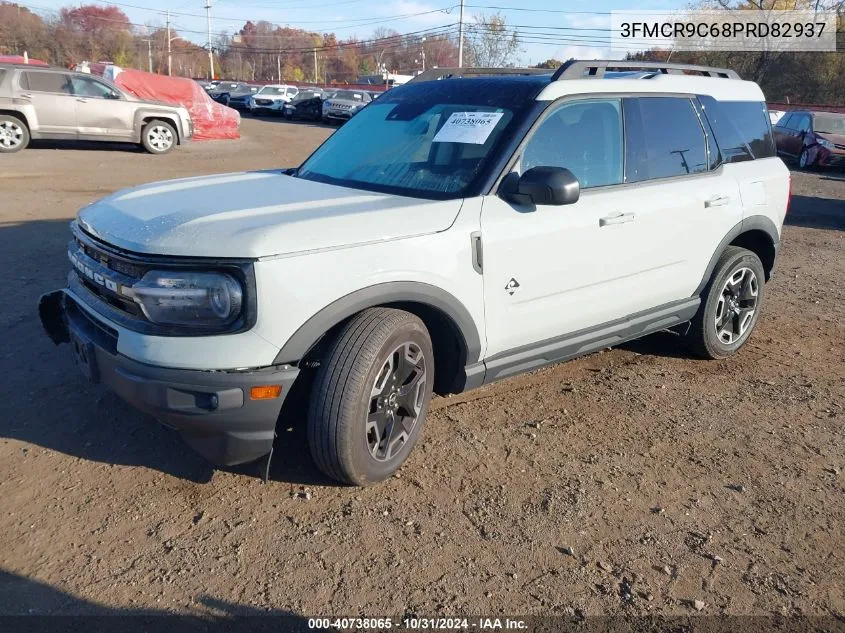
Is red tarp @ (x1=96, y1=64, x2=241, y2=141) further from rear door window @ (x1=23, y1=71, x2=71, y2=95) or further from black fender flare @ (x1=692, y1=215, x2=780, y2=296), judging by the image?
black fender flare @ (x1=692, y1=215, x2=780, y2=296)

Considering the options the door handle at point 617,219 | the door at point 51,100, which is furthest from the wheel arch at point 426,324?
the door at point 51,100

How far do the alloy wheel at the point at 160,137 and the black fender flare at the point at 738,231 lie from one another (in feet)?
49.2

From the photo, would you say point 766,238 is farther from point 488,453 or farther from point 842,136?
point 842,136

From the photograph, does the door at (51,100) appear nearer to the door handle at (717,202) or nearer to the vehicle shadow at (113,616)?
the door handle at (717,202)

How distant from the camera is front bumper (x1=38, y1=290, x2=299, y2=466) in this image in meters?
2.86

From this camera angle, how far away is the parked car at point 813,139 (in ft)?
61.7

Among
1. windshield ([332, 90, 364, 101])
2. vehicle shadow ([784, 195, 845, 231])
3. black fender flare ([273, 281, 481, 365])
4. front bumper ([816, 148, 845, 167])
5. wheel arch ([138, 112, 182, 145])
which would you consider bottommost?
vehicle shadow ([784, 195, 845, 231])

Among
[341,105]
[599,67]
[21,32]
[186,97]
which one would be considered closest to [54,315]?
[599,67]

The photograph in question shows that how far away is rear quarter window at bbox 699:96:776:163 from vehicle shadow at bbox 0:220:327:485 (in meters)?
3.47

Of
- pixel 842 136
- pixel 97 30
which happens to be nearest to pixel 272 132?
pixel 842 136

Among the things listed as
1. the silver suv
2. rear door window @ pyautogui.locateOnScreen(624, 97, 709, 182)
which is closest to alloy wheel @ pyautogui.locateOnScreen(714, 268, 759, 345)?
rear door window @ pyautogui.locateOnScreen(624, 97, 709, 182)

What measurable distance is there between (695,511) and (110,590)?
250cm

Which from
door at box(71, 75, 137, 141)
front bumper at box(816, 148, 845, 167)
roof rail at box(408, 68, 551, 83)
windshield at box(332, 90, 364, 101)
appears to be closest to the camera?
roof rail at box(408, 68, 551, 83)

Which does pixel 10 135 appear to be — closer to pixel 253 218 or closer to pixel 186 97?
pixel 186 97
